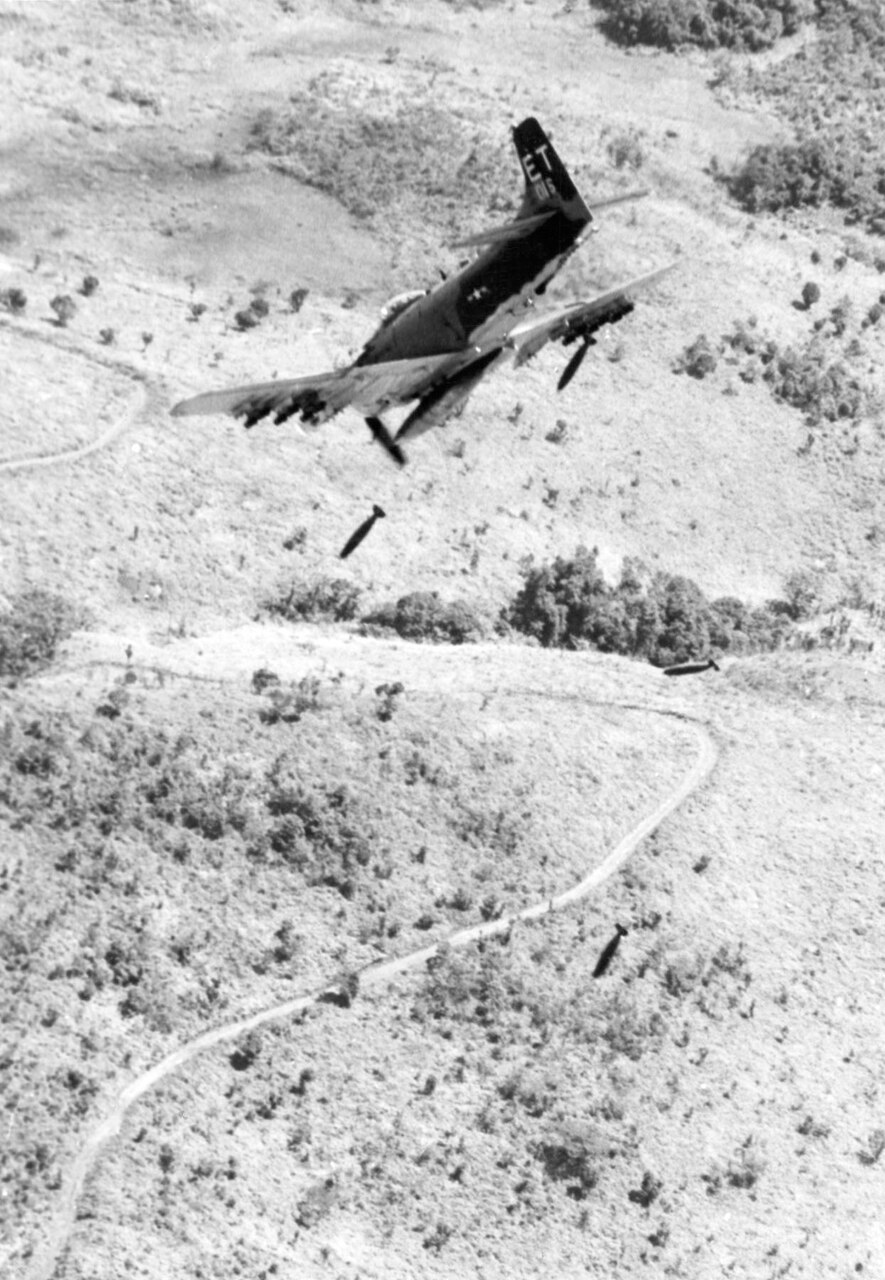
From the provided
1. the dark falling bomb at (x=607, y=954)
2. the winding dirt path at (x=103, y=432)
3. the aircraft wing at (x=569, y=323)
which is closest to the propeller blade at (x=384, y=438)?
the aircraft wing at (x=569, y=323)

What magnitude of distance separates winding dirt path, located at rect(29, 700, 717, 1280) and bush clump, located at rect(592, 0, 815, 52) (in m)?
52.4

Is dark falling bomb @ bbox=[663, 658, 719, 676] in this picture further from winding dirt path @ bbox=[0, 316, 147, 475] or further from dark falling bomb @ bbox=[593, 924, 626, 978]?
winding dirt path @ bbox=[0, 316, 147, 475]

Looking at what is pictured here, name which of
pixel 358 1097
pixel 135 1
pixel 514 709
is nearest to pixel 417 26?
pixel 135 1

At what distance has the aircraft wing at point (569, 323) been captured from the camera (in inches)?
2152

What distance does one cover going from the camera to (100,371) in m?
78.7

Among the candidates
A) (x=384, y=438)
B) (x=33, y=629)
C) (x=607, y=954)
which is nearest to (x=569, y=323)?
(x=384, y=438)

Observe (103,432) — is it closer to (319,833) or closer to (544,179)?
(319,833)

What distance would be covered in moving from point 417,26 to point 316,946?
204 feet

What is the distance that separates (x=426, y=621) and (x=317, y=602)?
13.5 ft

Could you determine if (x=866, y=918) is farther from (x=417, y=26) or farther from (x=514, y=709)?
(x=417, y=26)

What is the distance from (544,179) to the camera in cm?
5250

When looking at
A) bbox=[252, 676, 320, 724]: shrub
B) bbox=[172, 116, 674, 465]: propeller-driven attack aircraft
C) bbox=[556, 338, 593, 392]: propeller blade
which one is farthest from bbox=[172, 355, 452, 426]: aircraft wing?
bbox=[252, 676, 320, 724]: shrub

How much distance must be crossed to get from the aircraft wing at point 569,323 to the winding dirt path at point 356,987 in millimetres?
17608

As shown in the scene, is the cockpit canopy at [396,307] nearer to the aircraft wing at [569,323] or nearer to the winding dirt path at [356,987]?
the aircraft wing at [569,323]
